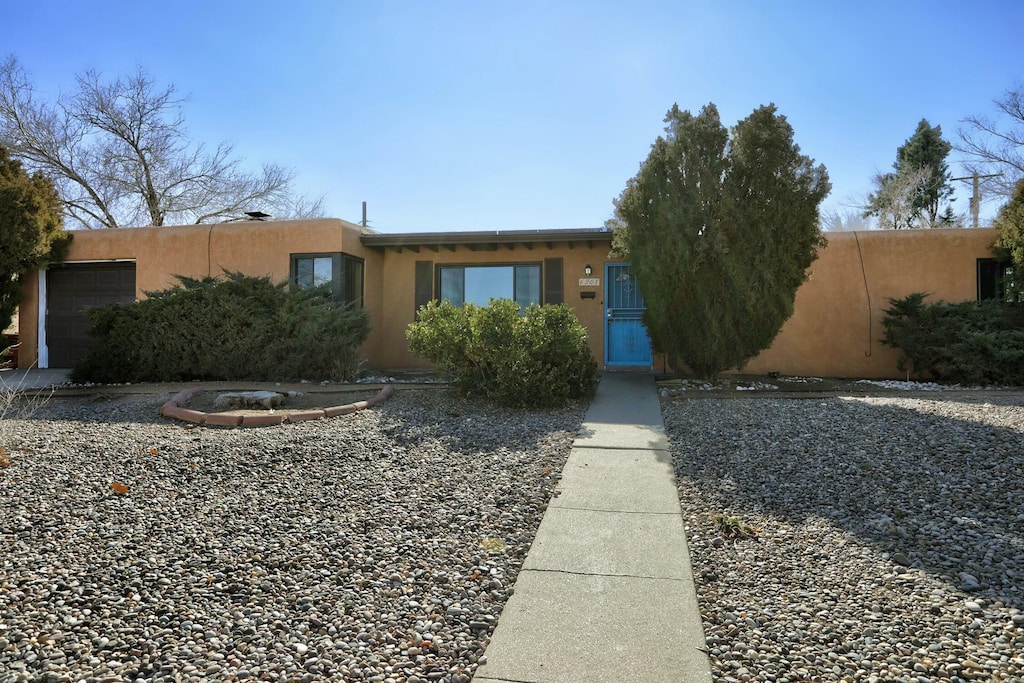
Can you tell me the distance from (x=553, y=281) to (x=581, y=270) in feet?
1.80

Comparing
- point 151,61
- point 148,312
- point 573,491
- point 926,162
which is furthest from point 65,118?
point 926,162

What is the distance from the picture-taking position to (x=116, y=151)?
69.2 feet

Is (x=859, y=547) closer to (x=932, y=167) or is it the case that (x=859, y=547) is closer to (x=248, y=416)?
(x=248, y=416)

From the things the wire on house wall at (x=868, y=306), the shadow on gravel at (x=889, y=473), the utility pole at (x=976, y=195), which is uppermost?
the utility pole at (x=976, y=195)

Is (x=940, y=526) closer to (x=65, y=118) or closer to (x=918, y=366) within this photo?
(x=918, y=366)

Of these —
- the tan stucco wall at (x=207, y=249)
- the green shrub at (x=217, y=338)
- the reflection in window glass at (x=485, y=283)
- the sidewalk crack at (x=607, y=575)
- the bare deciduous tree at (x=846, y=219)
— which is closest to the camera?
the sidewalk crack at (x=607, y=575)

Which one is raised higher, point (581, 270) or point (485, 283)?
point (581, 270)

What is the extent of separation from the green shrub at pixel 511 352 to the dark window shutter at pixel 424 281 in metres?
4.66

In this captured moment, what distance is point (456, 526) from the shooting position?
3404 mm

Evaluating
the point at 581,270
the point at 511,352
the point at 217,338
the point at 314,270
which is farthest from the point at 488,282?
the point at 511,352

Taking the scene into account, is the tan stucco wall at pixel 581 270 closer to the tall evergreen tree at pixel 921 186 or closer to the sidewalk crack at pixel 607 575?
the sidewalk crack at pixel 607 575

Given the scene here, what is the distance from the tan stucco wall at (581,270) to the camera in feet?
35.2

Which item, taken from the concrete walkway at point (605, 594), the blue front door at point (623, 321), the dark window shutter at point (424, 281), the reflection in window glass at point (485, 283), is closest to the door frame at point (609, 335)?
the blue front door at point (623, 321)

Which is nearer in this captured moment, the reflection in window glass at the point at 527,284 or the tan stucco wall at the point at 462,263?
the tan stucco wall at the point at 462,263
